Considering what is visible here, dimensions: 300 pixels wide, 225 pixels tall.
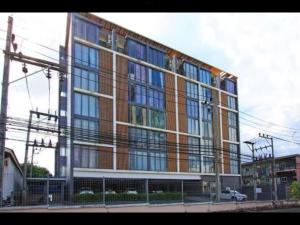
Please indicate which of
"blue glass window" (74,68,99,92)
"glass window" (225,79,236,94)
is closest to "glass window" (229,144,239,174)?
"glass window" (225,79,236,94)

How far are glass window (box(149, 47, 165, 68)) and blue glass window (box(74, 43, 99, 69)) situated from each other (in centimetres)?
63

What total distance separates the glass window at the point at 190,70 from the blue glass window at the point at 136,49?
1.62 feet

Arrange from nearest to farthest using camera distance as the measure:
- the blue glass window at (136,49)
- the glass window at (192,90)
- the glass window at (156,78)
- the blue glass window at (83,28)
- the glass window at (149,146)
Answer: the blue glass window at (83,28) < the blue glass window at (136,49) < the glass window at (192,90) < the glass window at (156,78) < the glass window at (149,146)

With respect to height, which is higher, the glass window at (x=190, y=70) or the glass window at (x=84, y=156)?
the glass window at (x=190, y=70)

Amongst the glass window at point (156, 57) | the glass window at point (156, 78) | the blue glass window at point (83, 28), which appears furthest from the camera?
the glass window at point (156, 78)

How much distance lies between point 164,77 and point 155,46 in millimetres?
924

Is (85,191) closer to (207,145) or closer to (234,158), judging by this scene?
(234,158)

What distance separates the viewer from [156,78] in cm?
539

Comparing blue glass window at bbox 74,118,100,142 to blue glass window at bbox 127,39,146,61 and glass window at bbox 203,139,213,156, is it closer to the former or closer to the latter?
blue glass window at bbox 127,39,146,61

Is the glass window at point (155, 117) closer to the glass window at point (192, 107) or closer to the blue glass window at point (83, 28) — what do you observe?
the glass window at point (192, 107)

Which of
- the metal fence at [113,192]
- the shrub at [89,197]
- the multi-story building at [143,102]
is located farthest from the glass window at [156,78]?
the shrub at [89,197]

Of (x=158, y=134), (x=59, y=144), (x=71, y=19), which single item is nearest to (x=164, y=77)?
(x=158, y=134)

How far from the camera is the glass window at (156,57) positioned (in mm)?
4840

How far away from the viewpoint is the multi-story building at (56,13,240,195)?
15.3 feet
